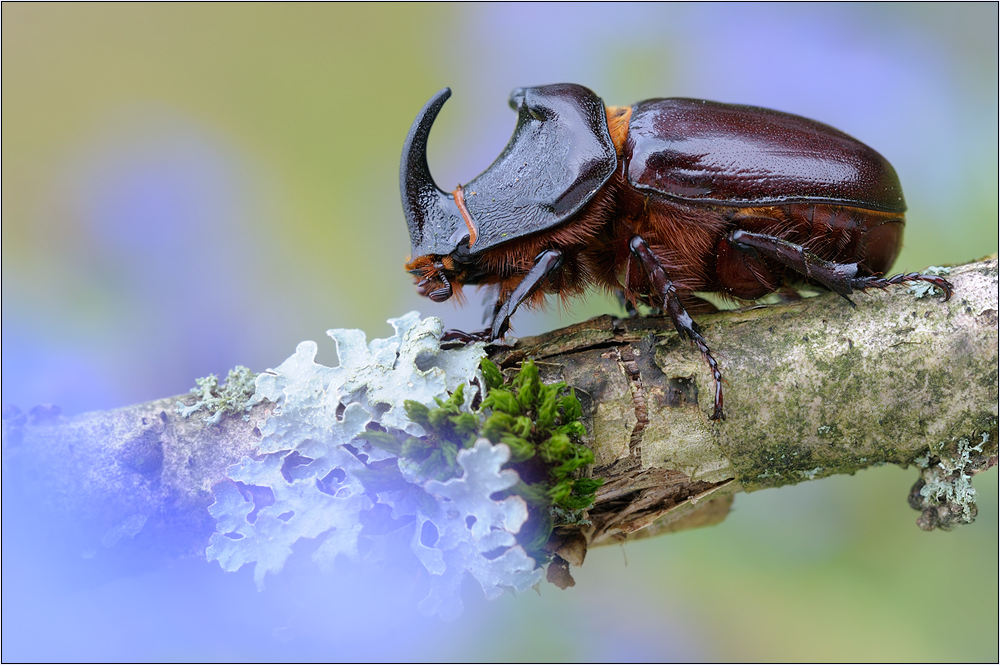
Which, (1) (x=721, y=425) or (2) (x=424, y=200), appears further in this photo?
(2) (x=424, y=200)

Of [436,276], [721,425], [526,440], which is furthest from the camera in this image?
[436,276]

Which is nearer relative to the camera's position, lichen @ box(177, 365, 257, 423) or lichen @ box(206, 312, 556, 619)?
lichen @ box(206, 312, 556, 619)

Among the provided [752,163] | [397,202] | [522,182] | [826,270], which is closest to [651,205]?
[752,163]

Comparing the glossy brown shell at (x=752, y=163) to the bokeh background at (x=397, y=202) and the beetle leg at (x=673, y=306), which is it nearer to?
the beetle leg at (x=673, y=306)

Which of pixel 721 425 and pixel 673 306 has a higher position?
pixel 673 306

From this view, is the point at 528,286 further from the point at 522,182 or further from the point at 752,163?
the point at 752,163

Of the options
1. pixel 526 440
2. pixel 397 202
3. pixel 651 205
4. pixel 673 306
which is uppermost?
pixel 397 202

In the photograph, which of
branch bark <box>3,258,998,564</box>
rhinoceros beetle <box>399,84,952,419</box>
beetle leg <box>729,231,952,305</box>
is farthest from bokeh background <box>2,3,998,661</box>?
beetle leg <box>729,231,952,305</box>

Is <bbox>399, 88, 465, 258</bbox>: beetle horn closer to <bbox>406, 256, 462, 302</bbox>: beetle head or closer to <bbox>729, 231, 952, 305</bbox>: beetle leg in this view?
<bbox>406, 256, 462, 302</bbox>: beetle head
